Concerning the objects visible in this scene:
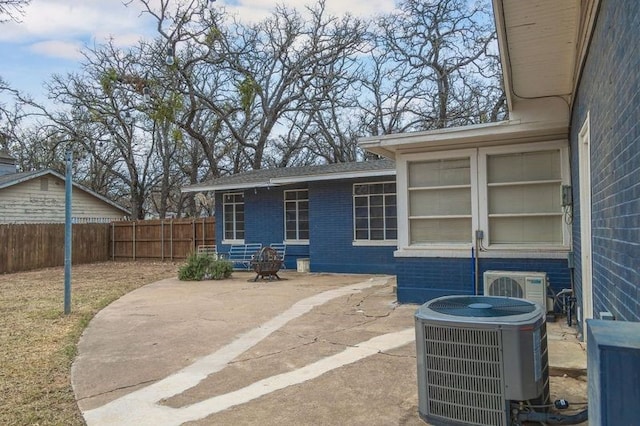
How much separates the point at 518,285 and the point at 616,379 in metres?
5.89

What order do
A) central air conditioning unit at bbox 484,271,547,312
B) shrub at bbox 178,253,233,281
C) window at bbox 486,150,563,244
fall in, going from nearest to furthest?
central air conditioning unit at bbox 484,271,547,312 < window at bbox 486,150,563,244 < shrub at bbox 178,253,233,281

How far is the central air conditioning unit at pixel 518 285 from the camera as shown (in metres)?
6.78

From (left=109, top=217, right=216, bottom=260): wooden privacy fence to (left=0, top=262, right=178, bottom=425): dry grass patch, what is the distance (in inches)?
190

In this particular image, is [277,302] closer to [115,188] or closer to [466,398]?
[466,398]

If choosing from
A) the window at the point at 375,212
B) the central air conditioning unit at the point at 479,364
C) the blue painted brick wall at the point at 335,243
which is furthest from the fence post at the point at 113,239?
the central air conditioning unit at the point at 479,364

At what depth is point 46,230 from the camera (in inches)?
730

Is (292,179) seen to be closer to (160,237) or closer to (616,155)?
(160,237)

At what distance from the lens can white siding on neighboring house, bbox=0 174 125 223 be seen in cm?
1994

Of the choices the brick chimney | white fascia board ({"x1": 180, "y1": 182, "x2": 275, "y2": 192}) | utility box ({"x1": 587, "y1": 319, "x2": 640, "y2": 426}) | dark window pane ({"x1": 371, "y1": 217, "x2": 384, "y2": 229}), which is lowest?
utility box ({"x1": 587, "y1": 319, "x2": 640, "y2": 426})

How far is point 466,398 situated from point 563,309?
4442 millimetres

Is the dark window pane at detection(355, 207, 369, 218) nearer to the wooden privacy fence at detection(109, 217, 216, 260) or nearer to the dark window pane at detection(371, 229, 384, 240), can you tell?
the dark window pane at detection(371, 229, 384, 240)

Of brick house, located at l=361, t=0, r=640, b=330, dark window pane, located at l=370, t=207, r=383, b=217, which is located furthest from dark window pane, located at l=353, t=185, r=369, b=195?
brick house, located at l=361, t=0, r=640, b=330

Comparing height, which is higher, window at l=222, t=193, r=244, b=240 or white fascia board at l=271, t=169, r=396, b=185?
white fascia board at l=271, t=169, r=396, b=185

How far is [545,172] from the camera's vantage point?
7320mm
